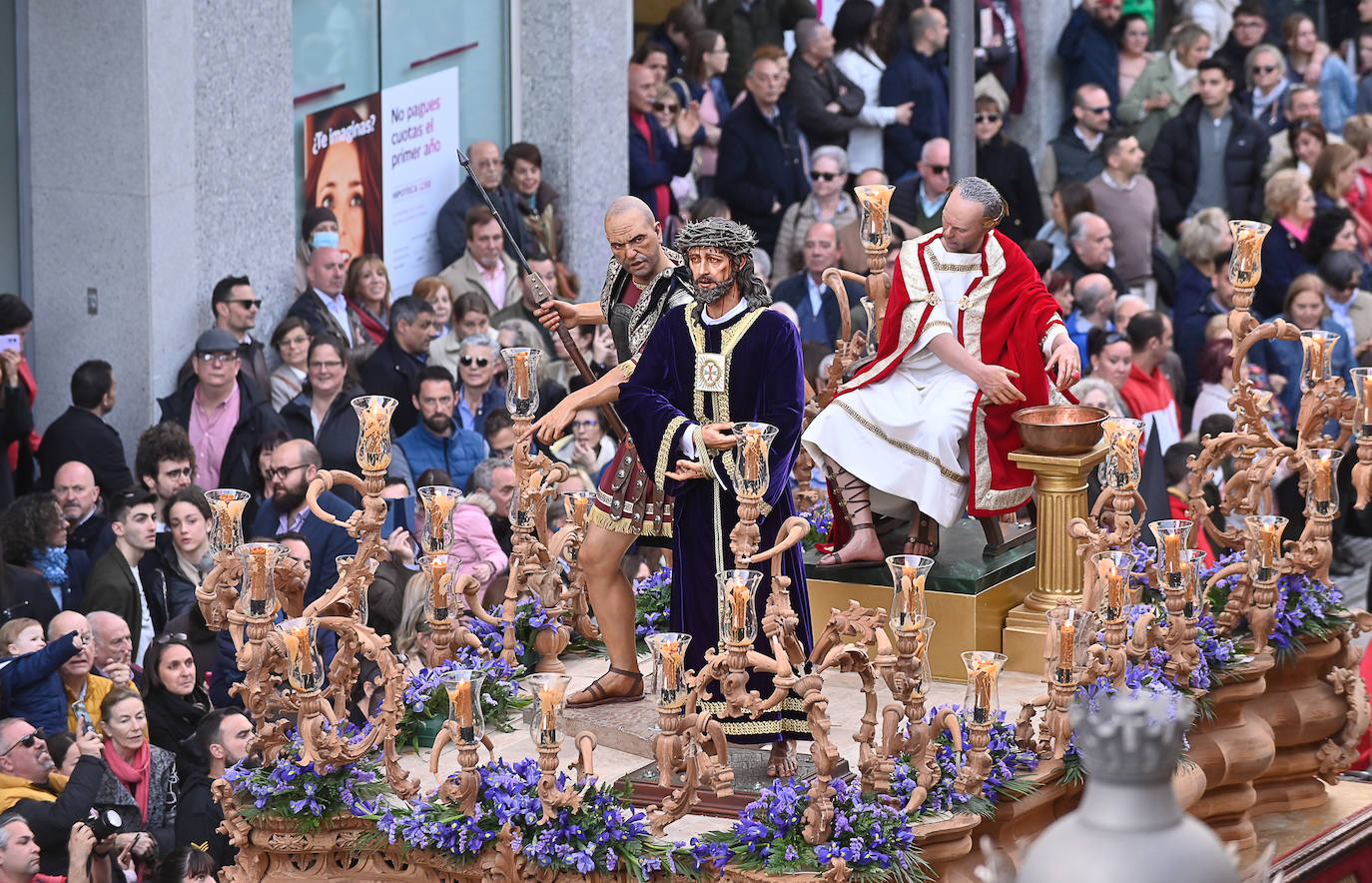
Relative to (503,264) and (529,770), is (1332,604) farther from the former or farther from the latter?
(503,264)

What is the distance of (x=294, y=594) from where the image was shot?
7.71 metres

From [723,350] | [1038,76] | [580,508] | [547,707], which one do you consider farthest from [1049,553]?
[1038,76]

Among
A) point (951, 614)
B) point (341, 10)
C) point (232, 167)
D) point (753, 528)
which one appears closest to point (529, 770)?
point (753, 528)

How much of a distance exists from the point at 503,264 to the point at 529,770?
647cm

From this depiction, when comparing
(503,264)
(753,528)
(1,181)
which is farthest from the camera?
(503,264)

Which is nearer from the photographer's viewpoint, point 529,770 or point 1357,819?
point 529,770

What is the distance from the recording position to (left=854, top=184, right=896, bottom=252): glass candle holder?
30.7 ft

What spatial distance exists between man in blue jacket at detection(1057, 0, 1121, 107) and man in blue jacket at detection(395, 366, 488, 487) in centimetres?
836

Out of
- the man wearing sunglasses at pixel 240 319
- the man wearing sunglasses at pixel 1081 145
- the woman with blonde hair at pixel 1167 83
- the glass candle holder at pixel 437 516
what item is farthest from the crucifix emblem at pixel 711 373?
the woman with blonde hair at pixel 1167 83

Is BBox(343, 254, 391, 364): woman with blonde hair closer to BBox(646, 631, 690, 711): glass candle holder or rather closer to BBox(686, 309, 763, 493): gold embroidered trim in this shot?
BBox(686, 309, 763, 493): gold embroidered trim

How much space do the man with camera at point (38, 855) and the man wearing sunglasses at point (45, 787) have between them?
1.6 inches

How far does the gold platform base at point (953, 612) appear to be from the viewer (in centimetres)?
905

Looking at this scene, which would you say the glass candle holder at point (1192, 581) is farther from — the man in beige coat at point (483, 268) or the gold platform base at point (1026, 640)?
the man in beige coat at point (483, 268)

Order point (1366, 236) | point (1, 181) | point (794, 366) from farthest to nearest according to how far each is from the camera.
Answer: point (1366, 236), point (1, 181), point (794, 366)
